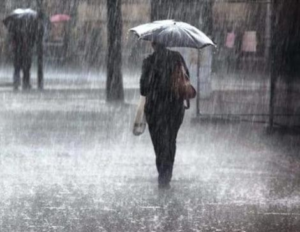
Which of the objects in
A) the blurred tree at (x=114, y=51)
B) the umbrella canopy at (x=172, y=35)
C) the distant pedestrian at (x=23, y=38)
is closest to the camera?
the umbrella canopy at (x=172, y=35)

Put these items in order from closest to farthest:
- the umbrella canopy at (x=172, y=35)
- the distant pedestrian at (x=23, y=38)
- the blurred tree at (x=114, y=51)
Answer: the umbrella canopy at (x=172, y=35) → the blurred tree at (x=114, y=51) → the distant pedestrian at (x=23, y=38)

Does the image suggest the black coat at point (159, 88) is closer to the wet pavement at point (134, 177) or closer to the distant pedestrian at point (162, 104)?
the distant pedestrian at point (162, 104)

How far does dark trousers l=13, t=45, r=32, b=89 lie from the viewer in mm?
24328

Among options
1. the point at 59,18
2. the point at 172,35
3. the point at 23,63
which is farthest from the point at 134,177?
Result: the point at 59,18

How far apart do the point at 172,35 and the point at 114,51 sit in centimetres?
1003

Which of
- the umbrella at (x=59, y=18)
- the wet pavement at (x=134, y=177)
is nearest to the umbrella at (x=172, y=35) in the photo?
the wet pavement at (x=134, y=177)

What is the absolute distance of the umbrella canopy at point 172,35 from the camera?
10.3m

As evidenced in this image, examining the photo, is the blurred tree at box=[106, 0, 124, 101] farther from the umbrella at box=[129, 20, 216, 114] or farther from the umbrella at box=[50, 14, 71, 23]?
the umbrella at box=[50, 14, 71, 23]

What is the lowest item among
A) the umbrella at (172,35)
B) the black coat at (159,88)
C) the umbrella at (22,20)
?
the umbrella at (22,20)

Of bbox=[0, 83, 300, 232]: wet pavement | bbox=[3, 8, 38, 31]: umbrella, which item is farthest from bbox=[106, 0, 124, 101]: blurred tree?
bbox=[3, 8, 38, 31]: umbrella

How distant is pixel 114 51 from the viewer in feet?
66.7

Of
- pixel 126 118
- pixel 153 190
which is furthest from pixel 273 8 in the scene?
pixel 153 190

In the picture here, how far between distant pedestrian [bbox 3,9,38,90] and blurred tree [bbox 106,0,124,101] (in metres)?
4.42

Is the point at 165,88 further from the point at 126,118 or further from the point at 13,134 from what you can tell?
the point at 126,118
